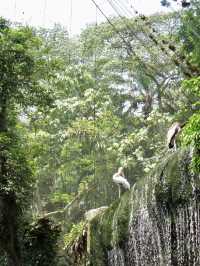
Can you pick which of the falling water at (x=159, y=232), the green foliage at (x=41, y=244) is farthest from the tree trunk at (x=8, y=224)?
the falling water at (x=159, y=232)

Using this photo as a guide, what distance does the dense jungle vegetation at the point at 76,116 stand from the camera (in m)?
12.2

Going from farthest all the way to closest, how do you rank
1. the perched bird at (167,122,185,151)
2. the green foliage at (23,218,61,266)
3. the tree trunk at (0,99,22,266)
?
the green foliage at (23,218,61,266) → the tree trunk at (0,99,22,266) → the perched bird at (167,122,185,151)

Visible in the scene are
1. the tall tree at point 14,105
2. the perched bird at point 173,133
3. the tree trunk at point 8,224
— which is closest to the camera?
the perched bird at point 173,133

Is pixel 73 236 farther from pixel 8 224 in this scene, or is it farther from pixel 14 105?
pixel 14 105

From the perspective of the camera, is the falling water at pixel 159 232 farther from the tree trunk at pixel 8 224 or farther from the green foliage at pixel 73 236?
the tree trunk at pixel 8 224

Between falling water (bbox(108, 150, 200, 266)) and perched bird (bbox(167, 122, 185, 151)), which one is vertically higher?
perched bird (bbox(167, 122, 185, 151))

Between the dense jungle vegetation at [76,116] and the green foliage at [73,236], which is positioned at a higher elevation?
the dense jungle vegetation at [76,116]

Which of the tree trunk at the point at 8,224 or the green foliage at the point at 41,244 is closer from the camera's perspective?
the tree trunk at the point at 8,224

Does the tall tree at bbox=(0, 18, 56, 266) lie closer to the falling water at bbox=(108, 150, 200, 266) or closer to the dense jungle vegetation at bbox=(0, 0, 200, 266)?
the dense jungle vegetation at bbox=(0, 0, 200, 266)

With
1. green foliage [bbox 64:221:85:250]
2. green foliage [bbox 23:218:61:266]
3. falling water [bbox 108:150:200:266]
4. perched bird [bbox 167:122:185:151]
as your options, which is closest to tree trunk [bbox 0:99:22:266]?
green foliage [bbox 23:218:61:266]

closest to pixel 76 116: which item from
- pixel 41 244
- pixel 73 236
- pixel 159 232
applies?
pixel 41 244

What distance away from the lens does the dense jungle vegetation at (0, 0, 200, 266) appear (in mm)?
12203

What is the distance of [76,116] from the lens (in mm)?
19828

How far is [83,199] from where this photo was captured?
2011 centimetres
